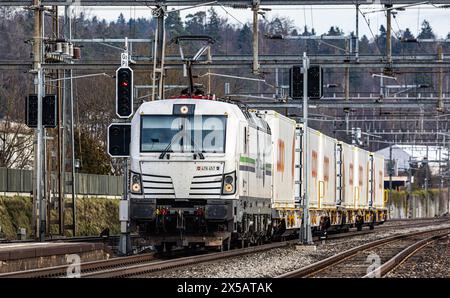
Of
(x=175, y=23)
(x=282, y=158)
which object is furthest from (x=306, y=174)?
(x=175, y=23)

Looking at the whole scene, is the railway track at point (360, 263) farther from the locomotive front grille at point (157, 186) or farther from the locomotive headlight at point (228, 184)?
the locomotive front grille at point (157, 186)

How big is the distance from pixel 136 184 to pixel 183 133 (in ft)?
5.18

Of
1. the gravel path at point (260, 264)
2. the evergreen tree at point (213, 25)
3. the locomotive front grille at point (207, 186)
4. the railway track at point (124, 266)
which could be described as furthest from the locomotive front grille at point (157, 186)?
the evergreen tree at point (213, 25)

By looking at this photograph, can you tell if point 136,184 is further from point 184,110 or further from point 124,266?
point 124,266

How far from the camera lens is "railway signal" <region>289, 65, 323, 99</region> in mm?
32938

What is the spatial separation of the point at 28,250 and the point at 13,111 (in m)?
46.1

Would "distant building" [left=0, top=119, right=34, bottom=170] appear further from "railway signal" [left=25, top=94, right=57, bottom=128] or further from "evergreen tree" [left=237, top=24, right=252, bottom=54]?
"evergreen tree" [left=237, top=24, right=252, bottom=54]

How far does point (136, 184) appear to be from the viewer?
86.0 ft

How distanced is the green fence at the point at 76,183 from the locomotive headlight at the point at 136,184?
74.6 ft

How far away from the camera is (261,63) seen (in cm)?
3759

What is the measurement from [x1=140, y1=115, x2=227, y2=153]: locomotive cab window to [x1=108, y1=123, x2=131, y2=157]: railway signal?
0.75 metres

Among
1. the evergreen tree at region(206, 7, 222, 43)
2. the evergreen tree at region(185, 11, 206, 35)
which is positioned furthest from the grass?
the evergreen tree at region(185, 11, 206, 35)
